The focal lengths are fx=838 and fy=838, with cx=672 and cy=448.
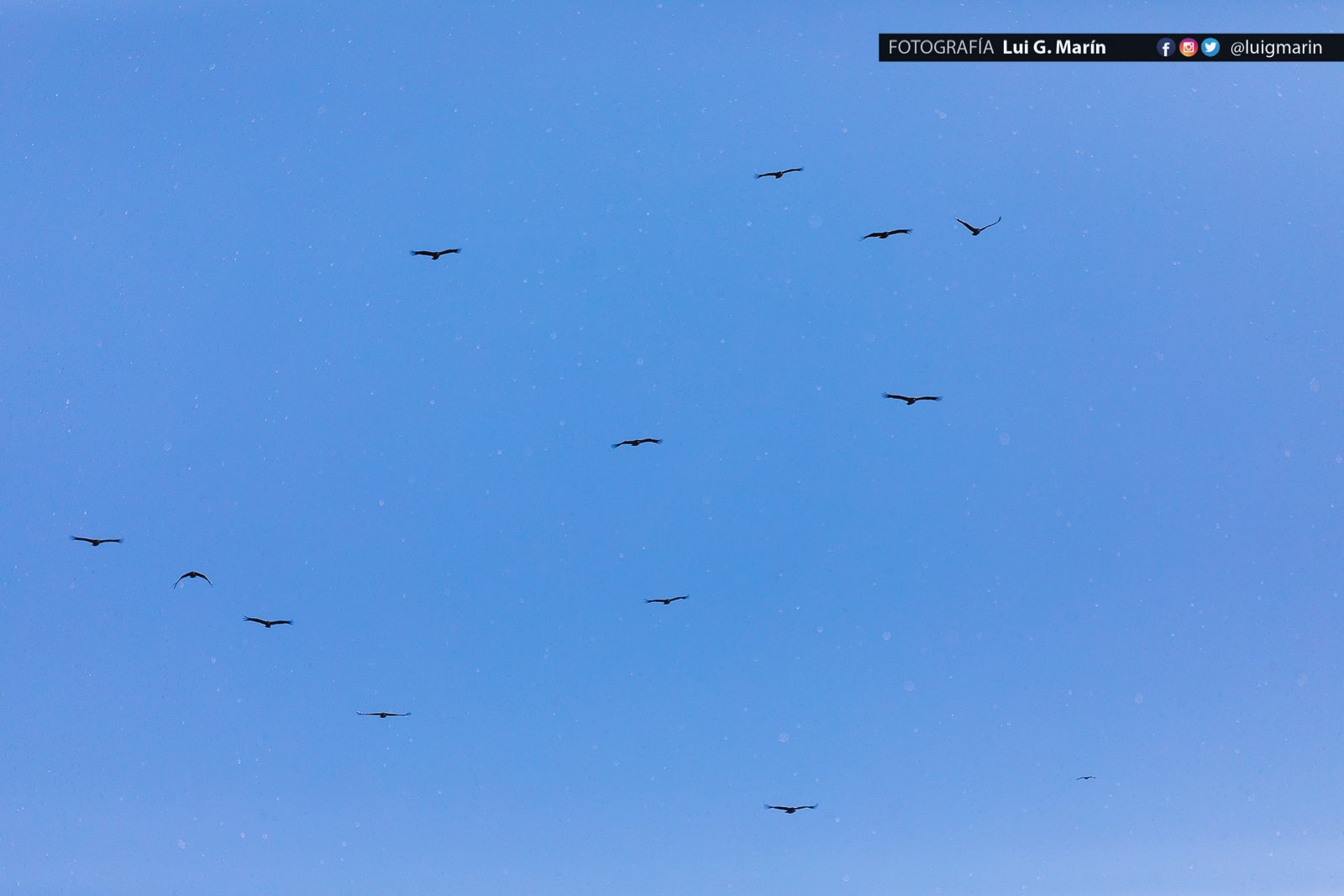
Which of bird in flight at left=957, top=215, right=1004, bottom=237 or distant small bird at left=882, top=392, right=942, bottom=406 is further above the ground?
bird in flight at left=957, top=215, right=1004, bottom=237

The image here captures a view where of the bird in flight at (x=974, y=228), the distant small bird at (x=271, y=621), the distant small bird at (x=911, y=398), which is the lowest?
the distant small bird at (x=271, y=621)

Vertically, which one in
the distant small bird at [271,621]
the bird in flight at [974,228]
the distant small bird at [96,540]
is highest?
the bird in flight at [974,228]

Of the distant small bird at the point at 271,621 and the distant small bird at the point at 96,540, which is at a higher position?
the distant small bird at the point at 96,540

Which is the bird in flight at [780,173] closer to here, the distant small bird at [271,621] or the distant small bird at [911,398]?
the distant small bird at [911,398]

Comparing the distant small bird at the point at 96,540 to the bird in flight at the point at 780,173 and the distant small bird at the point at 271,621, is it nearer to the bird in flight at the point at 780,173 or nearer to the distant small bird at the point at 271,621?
the distant small bird at the point at 271,621

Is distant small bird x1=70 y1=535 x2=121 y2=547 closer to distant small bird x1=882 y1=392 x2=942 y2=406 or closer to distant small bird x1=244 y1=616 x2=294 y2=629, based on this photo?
distant small bird x1=244 y1=616 x2=294 y2=629

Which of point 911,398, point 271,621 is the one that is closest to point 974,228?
point 911,398

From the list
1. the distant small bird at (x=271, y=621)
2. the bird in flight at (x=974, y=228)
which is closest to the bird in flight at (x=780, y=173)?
the bird in flight at (x=974, y=228)

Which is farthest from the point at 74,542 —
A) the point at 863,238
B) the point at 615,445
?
the point at 863,238

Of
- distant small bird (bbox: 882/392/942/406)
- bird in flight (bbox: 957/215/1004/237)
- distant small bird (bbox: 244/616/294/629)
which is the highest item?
bird in flight (bbox: 957/215/1004/237)

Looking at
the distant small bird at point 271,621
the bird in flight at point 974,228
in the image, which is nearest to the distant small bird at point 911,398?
the bird in flight at point 974,228

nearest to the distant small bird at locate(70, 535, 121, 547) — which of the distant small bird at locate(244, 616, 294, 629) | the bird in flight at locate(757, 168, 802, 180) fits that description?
the distant small bird at locate(244, 616, 294, 629)

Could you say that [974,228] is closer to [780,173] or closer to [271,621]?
[780,173]
